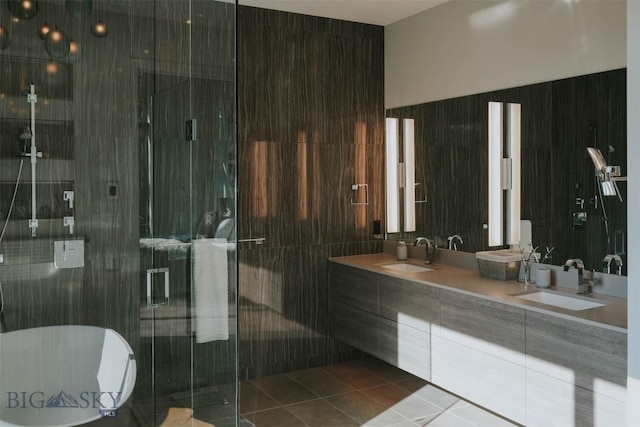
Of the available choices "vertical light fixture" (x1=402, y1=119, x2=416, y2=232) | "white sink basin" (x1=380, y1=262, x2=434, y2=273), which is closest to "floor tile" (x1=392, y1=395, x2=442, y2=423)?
"white sink basin" (x1=380, y1=262, x2=434, y2=273)

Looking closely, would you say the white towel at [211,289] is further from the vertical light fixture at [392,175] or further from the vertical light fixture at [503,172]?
the vertical light fixture at [392,175]

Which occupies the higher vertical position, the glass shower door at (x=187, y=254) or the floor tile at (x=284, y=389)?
the glass shower door at (x=187, y=254)

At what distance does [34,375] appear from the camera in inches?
70.0

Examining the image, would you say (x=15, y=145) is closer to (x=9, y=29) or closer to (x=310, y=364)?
(x=9, y=29)

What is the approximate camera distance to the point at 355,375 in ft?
14.7

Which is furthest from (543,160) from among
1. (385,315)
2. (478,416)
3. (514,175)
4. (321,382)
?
(321,382)


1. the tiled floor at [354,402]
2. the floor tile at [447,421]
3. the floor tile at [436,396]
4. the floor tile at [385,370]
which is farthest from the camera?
the floor tile at [385,370]

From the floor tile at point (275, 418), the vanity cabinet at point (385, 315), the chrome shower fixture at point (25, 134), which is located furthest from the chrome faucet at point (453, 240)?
the chrome shower fixture at point (25, 134)

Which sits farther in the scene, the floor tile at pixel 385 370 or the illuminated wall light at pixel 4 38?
the floor tile at pixel 385 370

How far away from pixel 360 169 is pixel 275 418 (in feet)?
7.01

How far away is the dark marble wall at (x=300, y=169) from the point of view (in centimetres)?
441

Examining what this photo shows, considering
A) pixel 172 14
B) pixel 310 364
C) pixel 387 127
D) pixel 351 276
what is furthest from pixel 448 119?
pixel 172 14

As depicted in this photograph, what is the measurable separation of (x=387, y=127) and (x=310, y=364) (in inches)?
81.2
